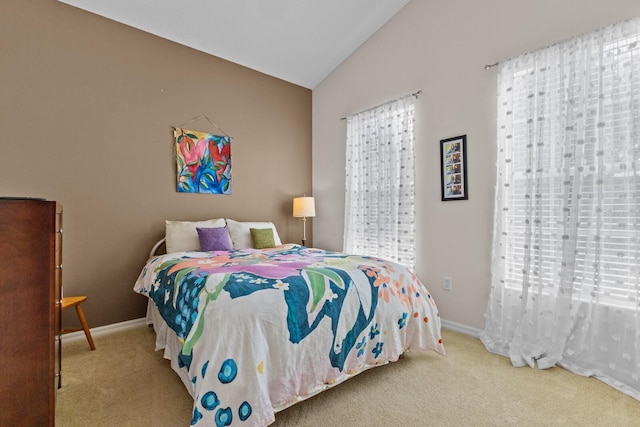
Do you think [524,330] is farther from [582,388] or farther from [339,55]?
[339,55]

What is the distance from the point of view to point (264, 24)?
322cm

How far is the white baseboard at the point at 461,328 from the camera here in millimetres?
2688

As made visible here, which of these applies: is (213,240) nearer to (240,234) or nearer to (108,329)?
(240,234)

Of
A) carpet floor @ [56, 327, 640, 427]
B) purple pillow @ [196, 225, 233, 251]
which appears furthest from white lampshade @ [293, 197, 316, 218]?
carpet floor @ [56, 327, 640, 427]

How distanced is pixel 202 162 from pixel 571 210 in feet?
11.3

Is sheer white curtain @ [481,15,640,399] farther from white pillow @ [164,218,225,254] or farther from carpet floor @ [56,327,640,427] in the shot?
white pillow @ [164,218,225,254]

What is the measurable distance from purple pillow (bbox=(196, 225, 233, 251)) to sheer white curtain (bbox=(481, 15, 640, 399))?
246 cm

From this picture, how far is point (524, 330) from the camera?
91.2 inches

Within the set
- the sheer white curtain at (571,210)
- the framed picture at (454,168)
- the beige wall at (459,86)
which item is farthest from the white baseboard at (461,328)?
the framed picture at (454,168)

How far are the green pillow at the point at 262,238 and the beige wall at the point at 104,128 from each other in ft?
1.90

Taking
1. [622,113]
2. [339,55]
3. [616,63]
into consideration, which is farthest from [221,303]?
[339,55]

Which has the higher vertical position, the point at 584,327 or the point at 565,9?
the point at 565,9

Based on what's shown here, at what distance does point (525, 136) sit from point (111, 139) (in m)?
3.69

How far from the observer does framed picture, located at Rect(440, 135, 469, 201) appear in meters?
2.78
